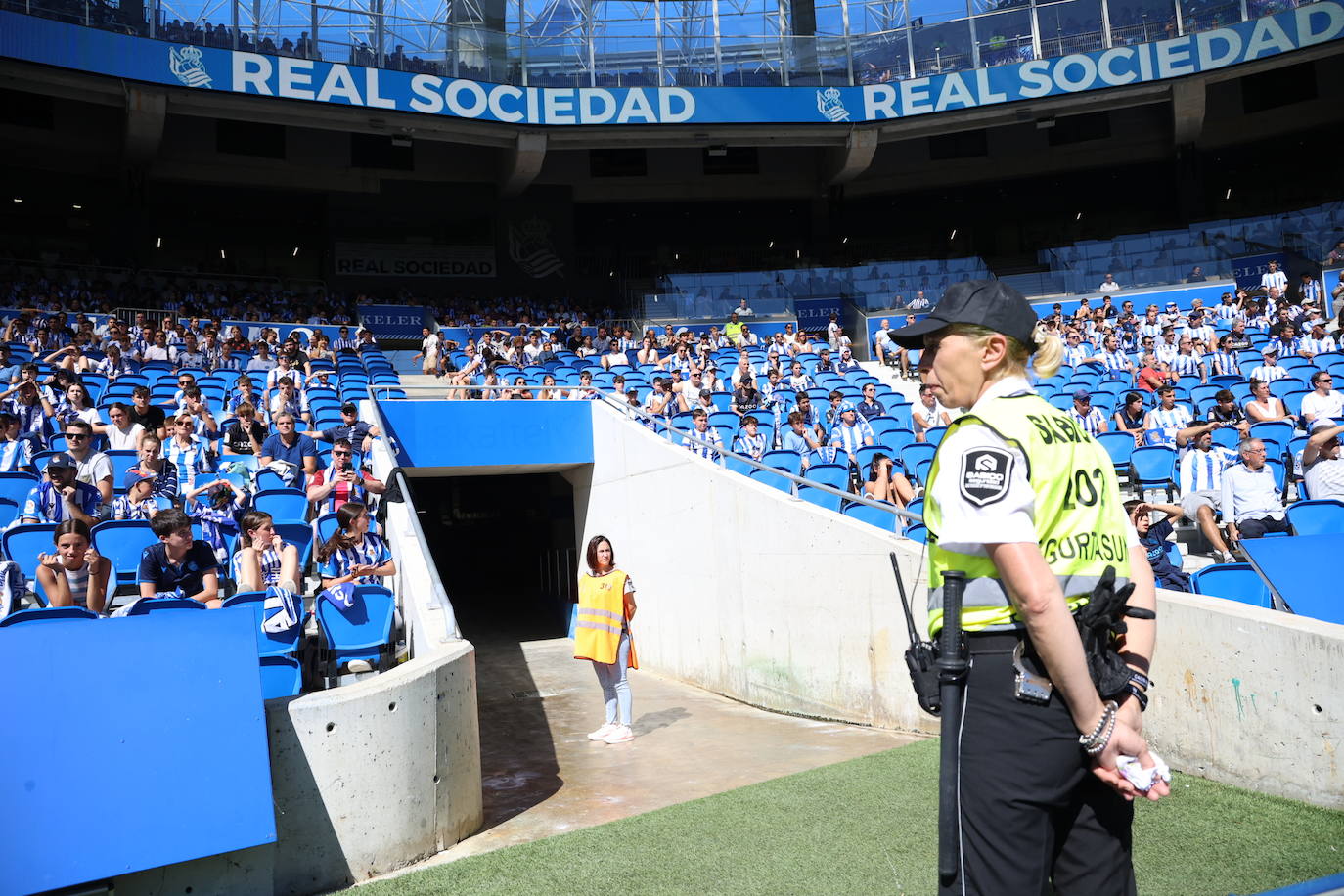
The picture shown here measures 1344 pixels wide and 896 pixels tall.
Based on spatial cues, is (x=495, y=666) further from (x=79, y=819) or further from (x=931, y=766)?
(x=79, y=819)

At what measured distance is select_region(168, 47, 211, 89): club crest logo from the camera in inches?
810

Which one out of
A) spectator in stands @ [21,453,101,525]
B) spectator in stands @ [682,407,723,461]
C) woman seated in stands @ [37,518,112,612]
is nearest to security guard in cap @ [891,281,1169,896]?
woman seated in stands @ [37,518,112,612]

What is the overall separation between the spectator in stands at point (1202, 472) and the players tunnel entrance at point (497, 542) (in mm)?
11251

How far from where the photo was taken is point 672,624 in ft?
39.3

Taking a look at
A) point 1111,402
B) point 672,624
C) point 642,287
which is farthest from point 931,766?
point 642,287

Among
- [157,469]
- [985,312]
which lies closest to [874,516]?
[157,469]

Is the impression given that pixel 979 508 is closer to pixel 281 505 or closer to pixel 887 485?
pixel 281 505

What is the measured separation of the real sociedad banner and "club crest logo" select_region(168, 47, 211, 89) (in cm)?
2

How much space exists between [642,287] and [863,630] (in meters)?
17.8

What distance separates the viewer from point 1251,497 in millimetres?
7797

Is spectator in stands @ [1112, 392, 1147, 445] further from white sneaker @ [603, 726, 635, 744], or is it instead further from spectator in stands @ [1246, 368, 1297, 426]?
white sneaker @ [603, 726, 635, 744]

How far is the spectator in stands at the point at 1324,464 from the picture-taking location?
25.5 feet

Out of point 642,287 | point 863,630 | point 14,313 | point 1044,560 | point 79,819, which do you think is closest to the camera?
point 1044,560

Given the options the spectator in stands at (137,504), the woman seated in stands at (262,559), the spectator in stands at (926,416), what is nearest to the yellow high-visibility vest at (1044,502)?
the woman seated in stands at (262,559)
